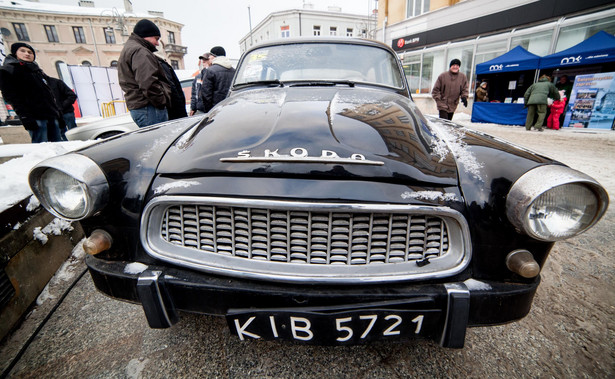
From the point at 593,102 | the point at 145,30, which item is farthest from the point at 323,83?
the point at 593,102

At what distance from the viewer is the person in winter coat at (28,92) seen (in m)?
3.97

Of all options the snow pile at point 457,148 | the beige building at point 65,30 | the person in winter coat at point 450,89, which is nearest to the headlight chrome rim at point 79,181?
the snow pile at point 457,148

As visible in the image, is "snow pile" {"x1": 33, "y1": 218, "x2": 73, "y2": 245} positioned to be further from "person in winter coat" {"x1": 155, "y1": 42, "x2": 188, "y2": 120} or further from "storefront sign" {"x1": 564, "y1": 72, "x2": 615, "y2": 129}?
"storefront sign" {"x1": 564, "y1": 72, "x2": 615, "y2": 129}

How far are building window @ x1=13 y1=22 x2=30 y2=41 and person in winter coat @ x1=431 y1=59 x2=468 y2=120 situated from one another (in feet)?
160

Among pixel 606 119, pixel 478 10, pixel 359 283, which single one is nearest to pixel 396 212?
pixel 359 283

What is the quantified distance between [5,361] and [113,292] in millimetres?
864

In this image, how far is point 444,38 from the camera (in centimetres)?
1508

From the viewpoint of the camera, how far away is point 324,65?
7.97ft

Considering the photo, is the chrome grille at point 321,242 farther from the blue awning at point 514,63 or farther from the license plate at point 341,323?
the blue awning at point 514,63

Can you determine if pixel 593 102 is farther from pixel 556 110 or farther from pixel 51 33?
pixel 51 33

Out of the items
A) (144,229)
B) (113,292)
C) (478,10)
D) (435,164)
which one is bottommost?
(113,292)

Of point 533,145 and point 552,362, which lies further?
point 533,145

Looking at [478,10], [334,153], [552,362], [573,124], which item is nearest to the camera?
[334,153]

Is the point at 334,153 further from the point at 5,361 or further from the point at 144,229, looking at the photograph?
the point at 5,361
